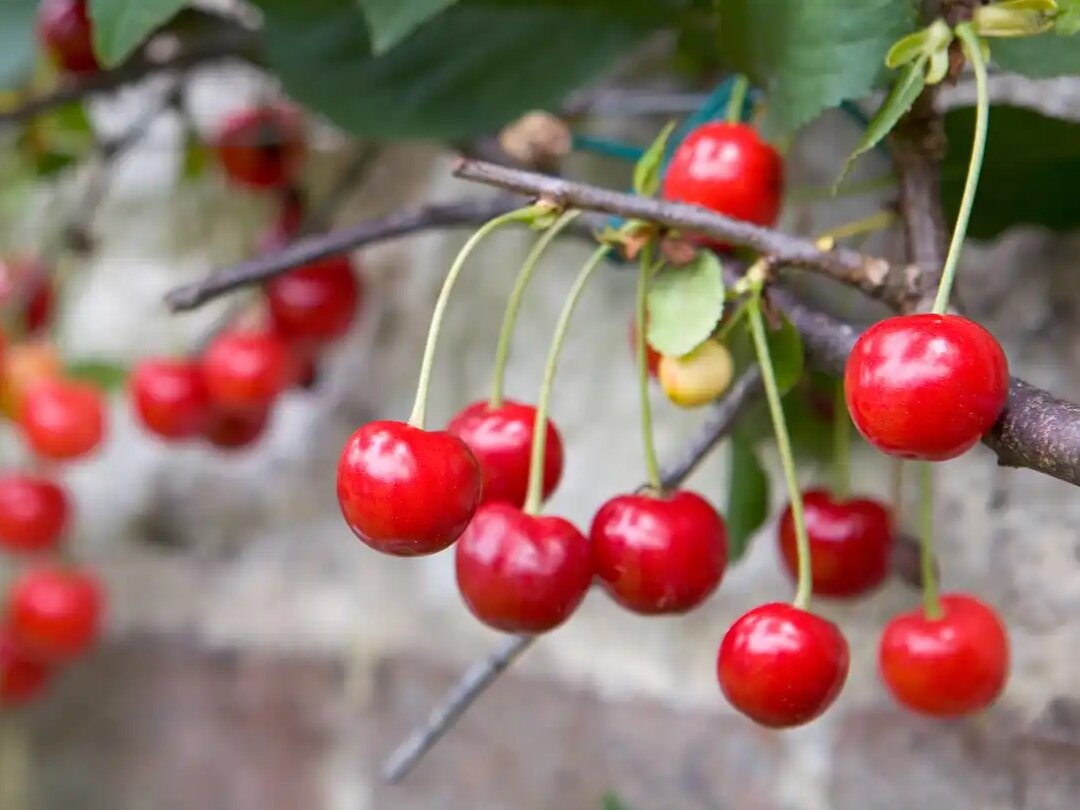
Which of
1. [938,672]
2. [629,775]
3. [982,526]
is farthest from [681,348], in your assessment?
[629,775]

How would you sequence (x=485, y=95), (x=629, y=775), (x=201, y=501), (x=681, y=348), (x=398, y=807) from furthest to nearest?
(x=201, y=501) → (x=398, y=807) → (x=629, y=775) → (x=485, y=95) → (x=681, y=348)

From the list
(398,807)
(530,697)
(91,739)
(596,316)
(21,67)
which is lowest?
(91,739)

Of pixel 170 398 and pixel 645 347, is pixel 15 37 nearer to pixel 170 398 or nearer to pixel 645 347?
pixel 170 398

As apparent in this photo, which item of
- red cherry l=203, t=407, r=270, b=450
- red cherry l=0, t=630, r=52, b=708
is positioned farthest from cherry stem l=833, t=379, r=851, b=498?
red cherry l=0, t=630, r=52, b=708

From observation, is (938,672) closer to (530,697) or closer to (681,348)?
(681,348)

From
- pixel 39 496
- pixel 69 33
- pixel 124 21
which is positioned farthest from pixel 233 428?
pixel 124 21

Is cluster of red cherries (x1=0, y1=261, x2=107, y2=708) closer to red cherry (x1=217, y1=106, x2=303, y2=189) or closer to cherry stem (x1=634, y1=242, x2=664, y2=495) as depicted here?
red cherry (x1=217, y1=106, x2=303, y2=189)
